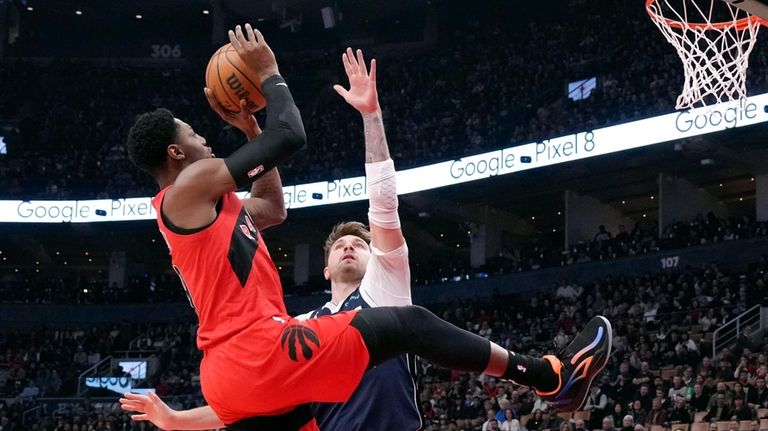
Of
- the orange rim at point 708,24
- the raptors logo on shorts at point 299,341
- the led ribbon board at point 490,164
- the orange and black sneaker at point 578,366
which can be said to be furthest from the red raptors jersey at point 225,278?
the led ribbon board at point 490,164

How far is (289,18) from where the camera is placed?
123 feet

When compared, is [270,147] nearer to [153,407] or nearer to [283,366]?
[283,366]

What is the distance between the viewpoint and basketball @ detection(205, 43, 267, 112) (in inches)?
175

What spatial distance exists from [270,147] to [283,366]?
83 cm

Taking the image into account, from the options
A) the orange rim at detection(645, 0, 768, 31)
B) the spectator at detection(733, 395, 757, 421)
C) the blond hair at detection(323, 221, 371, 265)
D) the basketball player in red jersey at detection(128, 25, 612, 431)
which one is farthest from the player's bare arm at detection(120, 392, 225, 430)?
the spectator at detection(733, 395, 757, 421)

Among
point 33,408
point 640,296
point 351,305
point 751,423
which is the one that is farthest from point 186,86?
point 351,305

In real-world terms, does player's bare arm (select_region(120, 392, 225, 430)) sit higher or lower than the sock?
lower

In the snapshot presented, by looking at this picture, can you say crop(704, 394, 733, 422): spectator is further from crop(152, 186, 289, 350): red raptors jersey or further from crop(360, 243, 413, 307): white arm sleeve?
crop(152, 186, 289, 350): red raptors jersey

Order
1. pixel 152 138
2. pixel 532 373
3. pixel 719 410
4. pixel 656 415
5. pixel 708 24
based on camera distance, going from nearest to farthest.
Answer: pixel 152 138 < pixel 532 373 < pixel 708 24 < pixel 719 410 < pixel 656 415

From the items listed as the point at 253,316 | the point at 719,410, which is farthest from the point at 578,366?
the point at 719,410

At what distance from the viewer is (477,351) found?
411cm

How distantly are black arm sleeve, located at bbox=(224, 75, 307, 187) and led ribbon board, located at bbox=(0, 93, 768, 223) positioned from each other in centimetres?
1569

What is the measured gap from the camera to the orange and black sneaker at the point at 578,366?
4449 millimetres

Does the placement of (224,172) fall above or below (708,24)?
below
